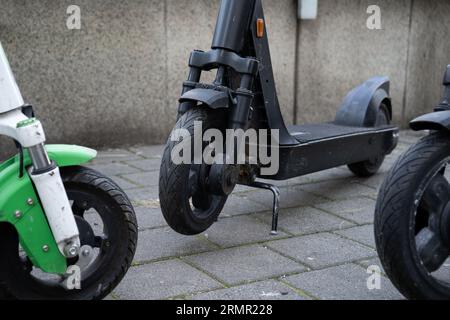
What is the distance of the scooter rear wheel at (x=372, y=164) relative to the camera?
4727 millimetres

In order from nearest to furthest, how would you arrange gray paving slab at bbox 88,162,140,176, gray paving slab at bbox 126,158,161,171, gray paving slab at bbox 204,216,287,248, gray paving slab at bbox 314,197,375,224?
gray paving slab at bbox 204,216,287,248, gray paving slab at bbox 314,197,375,224, gray paving slab at bbox 88,162,140,176, gray paving slab at bbox 126,158,161,171

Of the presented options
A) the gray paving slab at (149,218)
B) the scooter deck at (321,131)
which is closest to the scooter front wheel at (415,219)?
the scooter deck at (321,131)

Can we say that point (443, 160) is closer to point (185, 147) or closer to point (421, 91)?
point (185, 147)

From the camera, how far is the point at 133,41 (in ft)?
18.6

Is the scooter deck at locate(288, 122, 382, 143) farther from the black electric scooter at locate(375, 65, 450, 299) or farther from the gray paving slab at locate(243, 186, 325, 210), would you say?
the black electric scooter at locate(375, 65, 450, 299)

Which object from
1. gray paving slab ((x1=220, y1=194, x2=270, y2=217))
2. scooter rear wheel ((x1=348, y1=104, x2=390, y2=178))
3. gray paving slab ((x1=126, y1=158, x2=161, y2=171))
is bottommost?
gray paving slab ((x1=220, y1=194, x2=270, y2=217))

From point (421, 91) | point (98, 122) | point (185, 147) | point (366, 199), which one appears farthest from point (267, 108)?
point (421, 91)

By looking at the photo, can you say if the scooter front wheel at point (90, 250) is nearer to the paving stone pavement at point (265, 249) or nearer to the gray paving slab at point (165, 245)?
the paving stone pavement at point (265, 249)

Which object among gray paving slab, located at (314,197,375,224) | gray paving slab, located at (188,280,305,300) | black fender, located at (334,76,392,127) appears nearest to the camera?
gray paving slab, located at (188,280,305,300)

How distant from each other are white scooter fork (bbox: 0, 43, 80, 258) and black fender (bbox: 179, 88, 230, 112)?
3.41 feet

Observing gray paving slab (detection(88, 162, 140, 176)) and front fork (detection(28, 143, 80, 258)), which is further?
gray paving slab (detection(88, 162, 140, 176))

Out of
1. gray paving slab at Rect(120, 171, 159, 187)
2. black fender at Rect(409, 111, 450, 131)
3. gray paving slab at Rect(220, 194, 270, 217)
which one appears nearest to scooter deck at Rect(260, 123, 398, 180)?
gray paving slab at Rect(220, 194, 270, 217)

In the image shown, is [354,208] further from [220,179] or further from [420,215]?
[420,215]

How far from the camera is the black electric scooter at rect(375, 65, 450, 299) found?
223 cm
